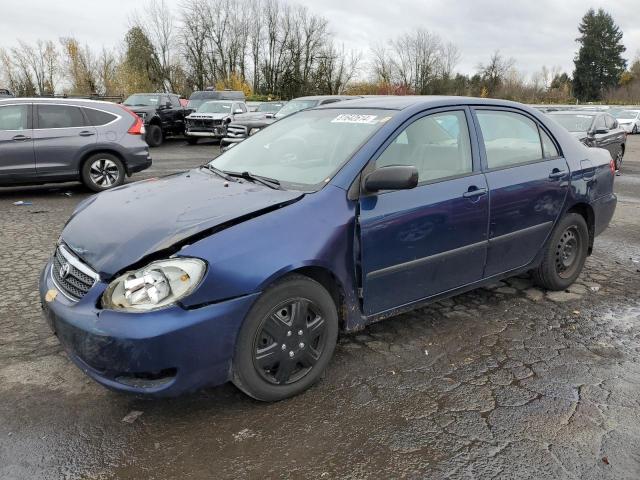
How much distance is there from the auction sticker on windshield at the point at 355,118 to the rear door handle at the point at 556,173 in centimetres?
169

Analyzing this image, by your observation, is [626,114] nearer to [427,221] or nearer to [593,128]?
[593,128]

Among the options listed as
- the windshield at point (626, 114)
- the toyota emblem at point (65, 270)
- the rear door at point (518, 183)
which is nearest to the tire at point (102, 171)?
the toyota emblem at point (65, 270)

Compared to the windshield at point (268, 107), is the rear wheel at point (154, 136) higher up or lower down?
lower down

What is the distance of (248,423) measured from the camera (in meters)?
2.80

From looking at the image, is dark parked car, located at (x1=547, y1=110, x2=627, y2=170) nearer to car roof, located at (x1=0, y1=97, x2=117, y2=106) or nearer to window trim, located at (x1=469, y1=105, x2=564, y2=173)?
window trim, located at (x1=469, y1=105, x2=564, y2=173)

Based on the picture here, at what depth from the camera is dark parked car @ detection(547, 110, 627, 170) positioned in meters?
12.1

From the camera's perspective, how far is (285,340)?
2895 millimetres

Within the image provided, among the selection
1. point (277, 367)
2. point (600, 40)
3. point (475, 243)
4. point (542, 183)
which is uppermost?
point (600, 40)

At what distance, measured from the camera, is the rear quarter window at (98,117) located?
9.24 m

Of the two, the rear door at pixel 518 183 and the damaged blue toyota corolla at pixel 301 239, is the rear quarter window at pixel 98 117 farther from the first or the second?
the rear door at pixel 518 183

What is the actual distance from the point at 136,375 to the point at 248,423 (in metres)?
0.64

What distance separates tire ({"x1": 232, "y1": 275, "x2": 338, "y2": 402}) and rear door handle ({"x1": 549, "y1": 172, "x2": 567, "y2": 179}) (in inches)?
93.6

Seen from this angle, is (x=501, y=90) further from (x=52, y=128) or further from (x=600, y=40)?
(x=52, y=128)

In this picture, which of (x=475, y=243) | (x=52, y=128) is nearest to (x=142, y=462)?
(x=475, y=243)
